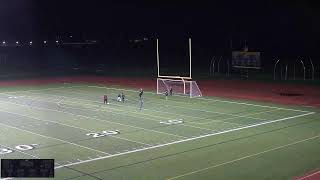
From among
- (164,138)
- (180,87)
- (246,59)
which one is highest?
(246,59)

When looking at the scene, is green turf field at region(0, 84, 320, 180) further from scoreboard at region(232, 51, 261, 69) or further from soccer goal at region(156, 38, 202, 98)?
scoreboard at region(232, 51, 261, 69)

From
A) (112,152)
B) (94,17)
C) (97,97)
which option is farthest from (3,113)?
(94,17)

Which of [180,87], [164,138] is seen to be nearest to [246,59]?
[180,87]

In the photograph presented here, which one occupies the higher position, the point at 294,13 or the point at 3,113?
the point at 294,13

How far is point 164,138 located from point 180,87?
709 inches

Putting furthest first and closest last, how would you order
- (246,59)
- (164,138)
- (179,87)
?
(246,59) → (179,87) → (164,138)

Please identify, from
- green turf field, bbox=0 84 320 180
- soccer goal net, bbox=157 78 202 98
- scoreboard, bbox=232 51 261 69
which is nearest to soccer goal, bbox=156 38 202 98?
soccer goal net, bbox=157 78 202 98

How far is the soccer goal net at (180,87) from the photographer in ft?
119

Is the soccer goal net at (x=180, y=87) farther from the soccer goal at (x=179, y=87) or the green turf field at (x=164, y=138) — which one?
the green turf field at (x=164, y=138)

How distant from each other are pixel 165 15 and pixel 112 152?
169 ft

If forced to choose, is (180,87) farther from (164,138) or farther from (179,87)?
(164,138)

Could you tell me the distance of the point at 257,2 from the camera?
61781 millimetres

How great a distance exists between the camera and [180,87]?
1527 inches

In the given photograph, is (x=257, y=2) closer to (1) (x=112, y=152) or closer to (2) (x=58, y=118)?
(2) (x=58, y=118)
